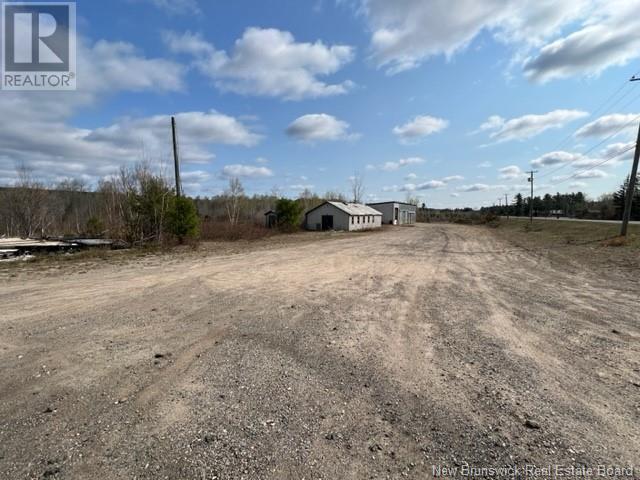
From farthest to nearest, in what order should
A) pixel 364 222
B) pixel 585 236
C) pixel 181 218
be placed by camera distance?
pixel 364 222, pixel 585 236, pixel 181 218

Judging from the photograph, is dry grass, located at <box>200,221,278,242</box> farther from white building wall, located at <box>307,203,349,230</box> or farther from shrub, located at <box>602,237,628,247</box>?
shrub, located at <box>602,237,628,247</box>

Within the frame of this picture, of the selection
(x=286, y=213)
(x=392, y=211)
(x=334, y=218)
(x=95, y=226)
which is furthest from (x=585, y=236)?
(x=392, y=211)

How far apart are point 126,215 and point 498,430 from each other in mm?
19605

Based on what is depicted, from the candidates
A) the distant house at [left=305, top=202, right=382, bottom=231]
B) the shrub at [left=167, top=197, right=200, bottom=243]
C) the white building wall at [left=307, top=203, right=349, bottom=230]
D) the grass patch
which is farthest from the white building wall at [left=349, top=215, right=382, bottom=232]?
the shrub at [left=167, top=197, right=200, bottom=243]

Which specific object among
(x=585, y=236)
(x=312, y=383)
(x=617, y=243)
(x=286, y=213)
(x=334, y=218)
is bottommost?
(x=312, y=383)

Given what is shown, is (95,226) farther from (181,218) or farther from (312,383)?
(312,383)

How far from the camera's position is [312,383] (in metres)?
3.26

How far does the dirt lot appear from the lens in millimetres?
2256

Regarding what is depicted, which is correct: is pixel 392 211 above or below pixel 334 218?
above

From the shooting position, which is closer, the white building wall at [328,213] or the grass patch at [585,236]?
the grass patch at [585,236]

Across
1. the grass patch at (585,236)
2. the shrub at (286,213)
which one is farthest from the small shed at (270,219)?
the grass patch at (585,236)

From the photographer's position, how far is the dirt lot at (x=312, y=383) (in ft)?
7.40

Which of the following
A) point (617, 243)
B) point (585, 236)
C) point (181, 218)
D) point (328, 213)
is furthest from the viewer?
point (328, 213)

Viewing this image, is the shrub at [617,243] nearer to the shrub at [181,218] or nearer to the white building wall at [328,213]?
the shrub at [181,218]
